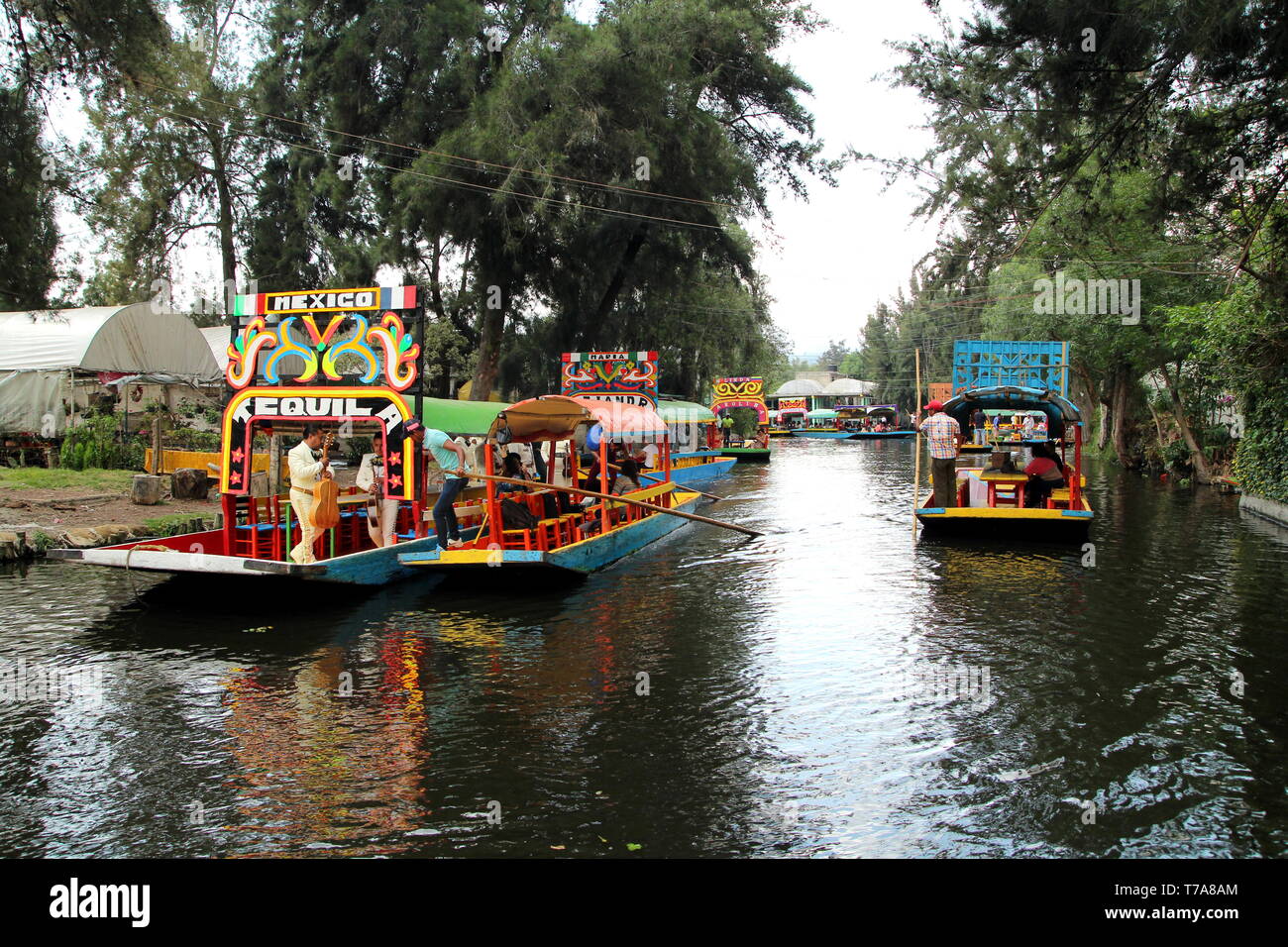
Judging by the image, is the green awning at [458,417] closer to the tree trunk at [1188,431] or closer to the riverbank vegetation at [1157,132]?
the riverbank vegetation at [1157,132]

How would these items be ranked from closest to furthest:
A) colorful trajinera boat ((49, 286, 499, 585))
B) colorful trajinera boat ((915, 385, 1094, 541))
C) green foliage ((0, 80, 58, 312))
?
green foliage ((0, 80, 58, 312)), colorful trajinera boat ((49, 286, 499, 585)), colorful trajinera boat ((915, 385, 1094, 541))

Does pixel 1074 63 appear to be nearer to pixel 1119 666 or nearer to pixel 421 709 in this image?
pixel 1119 666

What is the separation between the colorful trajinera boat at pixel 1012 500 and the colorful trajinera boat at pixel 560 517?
4987 millimetres

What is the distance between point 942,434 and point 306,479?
Result: 10.3 m

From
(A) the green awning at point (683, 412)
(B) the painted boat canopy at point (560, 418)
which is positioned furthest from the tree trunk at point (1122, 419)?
(B) the painted boat canopy at point (560, 418)

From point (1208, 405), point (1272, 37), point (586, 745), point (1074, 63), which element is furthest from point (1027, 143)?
point (1208, 405)

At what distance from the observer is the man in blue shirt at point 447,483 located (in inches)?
535

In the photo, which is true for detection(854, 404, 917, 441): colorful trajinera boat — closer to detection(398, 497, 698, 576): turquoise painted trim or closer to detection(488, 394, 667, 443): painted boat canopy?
detection(398, 497, 698, 576): turquoise painted trim

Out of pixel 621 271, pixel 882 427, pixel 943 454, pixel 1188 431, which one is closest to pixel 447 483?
pixel 943 454

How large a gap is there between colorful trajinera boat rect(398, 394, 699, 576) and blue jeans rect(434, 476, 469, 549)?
11.0 inches

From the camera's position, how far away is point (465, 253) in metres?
29.9

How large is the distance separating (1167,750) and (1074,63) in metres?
6.56

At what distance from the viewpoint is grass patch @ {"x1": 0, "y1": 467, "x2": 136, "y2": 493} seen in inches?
750

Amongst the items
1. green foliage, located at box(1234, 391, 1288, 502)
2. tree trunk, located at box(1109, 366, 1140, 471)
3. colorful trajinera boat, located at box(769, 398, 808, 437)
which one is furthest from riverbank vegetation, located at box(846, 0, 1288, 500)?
colorful trajinera boat, located at box(769, 398, 808, 437)
